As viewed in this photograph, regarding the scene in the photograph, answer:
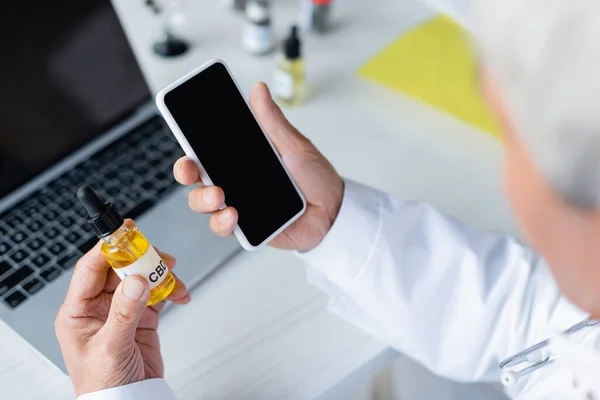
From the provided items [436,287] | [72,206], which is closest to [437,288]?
[436,287]

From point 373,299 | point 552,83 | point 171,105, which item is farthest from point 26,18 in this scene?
point 552,83

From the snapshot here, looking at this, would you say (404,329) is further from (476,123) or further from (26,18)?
(26,18)

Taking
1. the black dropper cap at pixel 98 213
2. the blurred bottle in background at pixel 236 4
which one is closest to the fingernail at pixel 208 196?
the black dropper cap at pixel 98 213

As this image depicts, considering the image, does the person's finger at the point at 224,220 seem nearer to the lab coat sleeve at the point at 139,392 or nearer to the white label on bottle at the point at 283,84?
the lab coat sleeve at the point at 139,392

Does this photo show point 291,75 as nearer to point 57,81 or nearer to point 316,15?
point 316,15

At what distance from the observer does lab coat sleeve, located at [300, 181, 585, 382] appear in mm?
619

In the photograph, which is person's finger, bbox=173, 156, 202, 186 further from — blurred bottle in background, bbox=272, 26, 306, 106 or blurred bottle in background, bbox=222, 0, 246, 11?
blurred bottle in background, bbox=222, 0, 246, 11

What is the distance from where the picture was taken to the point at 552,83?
0.26 m

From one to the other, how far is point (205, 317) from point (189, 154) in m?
0.20

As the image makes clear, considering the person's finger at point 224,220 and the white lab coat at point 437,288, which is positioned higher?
the person's finger at point 224,220

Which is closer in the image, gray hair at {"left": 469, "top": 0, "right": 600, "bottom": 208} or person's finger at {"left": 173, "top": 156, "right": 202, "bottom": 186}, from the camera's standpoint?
gray hair at {"left": 469, "top": 0, "right": 600, "bottom": 208}

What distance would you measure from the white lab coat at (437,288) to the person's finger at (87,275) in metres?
0.23

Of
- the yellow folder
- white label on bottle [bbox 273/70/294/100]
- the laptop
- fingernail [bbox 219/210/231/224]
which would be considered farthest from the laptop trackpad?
the yellow folder

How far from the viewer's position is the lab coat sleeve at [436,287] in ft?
2.03
